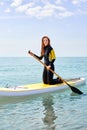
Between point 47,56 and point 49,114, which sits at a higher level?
point 47,56

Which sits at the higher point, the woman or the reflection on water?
the woman

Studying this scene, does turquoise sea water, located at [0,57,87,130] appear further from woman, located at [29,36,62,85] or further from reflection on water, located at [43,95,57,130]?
woman, located at [29,36,62,85]

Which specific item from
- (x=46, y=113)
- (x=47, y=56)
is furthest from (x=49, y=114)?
(x=47, y=56)

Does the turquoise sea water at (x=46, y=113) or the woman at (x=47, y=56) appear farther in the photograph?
the woman at (x=47, y=56)

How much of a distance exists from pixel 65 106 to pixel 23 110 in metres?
1.46

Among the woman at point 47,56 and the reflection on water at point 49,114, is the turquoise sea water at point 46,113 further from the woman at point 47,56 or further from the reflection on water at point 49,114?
the woman at point 47,56

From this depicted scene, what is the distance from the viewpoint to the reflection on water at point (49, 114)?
26.6ft

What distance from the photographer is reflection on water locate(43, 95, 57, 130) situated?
8.11 meters

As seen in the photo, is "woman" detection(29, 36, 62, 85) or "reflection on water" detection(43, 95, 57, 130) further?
"woman" detection(29, 36, 62, 85)

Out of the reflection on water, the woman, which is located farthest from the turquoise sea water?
the woman

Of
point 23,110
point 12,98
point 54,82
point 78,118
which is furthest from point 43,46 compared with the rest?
point 78,118

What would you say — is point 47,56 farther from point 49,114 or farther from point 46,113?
point 49,114

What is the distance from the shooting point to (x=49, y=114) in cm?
949

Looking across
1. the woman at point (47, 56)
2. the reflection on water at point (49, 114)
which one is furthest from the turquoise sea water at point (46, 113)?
the woman at point (47, 56)
